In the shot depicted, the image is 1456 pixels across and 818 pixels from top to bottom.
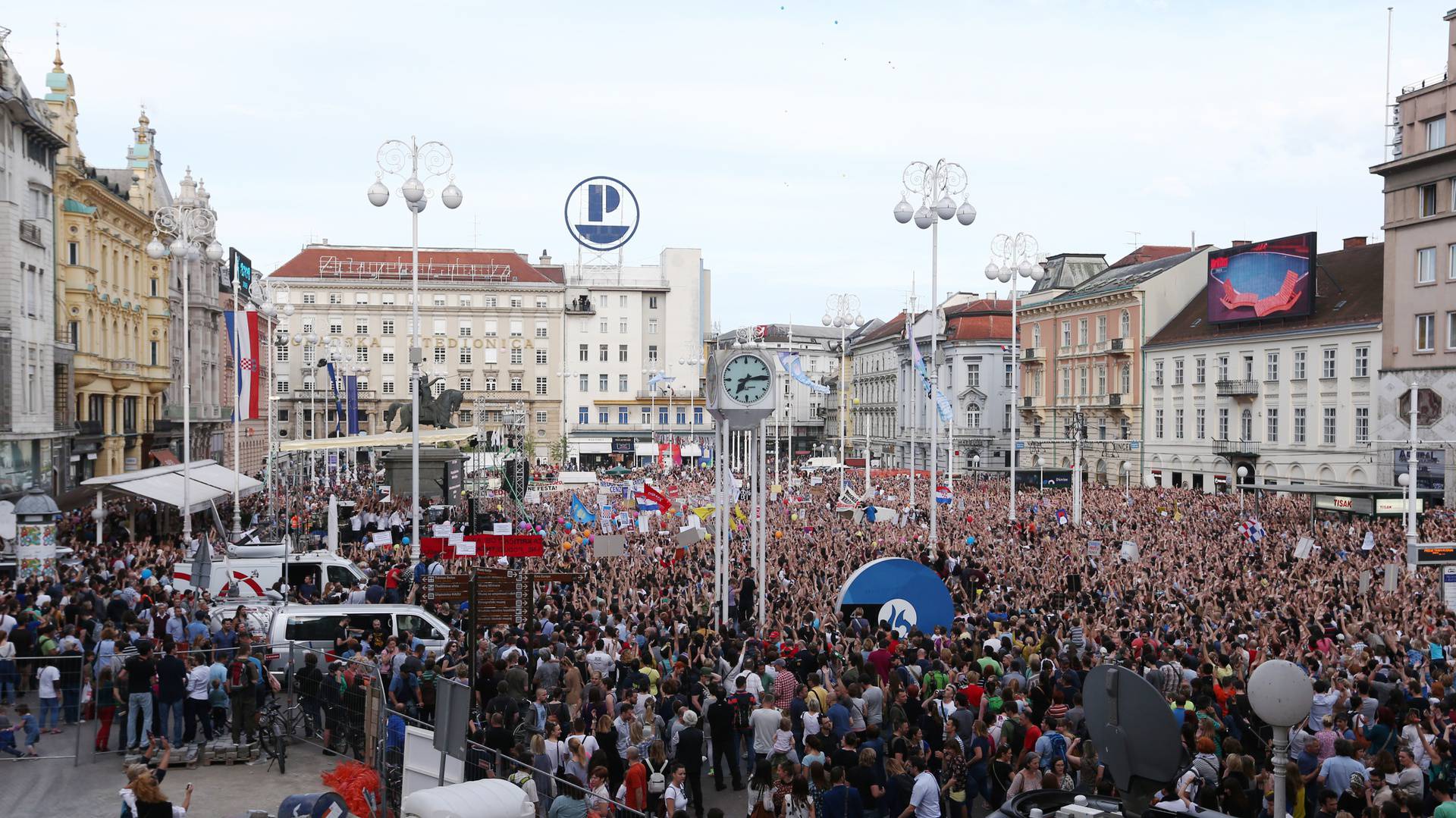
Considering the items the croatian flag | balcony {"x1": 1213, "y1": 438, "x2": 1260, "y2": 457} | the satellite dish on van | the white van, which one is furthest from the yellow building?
balcony {"x1": 1213, "y1": 438, "x2": 1260, "y2": 457}

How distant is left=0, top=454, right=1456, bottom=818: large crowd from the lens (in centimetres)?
1002

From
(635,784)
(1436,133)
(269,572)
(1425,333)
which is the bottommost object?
(635,784)

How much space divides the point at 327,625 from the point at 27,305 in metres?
27.8

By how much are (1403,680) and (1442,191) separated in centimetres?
4135

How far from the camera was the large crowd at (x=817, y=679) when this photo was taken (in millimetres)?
10016

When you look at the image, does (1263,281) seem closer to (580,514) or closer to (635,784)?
(580,514)

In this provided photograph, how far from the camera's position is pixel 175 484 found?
31531 millimetres

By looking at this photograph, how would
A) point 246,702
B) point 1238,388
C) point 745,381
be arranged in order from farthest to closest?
point 1238,388 < point 745,381 < point 246,702

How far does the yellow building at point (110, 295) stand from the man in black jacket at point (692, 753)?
125 ft

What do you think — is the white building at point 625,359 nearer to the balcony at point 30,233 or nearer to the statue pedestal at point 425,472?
the statue pedestal at point 425,472

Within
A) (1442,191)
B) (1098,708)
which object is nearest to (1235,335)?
(1442,191)

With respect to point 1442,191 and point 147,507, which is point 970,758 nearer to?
point 147,507

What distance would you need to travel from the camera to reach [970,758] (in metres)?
11.0

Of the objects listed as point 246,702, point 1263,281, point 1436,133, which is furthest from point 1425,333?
point 246,702
